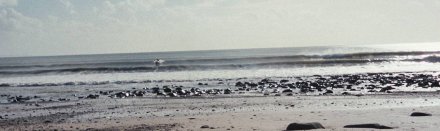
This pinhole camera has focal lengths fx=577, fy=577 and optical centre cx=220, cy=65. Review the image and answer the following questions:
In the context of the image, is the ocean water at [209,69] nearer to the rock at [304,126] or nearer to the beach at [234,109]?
the beach at [234,109]

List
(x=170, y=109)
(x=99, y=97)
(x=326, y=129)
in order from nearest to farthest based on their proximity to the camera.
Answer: (x=326, y=129), (x=170, y=109), (x=99, y=97)

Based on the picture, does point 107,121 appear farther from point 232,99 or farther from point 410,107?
point 410,107

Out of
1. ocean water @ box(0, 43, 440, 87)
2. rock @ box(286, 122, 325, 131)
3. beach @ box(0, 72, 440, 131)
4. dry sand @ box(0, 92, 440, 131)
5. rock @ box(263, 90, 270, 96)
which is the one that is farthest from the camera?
ocean water @ box(0, 43, 440, 87)

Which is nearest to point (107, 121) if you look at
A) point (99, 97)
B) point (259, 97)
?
point (259, 97)

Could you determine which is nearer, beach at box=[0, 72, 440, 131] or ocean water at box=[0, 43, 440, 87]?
beach at box=[0, 72, 440, 131]

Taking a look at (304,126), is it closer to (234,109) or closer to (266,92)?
(234,109)

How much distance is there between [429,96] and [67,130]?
1369cm

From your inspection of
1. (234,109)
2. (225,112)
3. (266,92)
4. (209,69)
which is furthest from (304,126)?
(209,69)

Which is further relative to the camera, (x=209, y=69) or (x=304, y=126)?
(x=209, y=69)

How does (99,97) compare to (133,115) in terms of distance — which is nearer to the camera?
(133,115)

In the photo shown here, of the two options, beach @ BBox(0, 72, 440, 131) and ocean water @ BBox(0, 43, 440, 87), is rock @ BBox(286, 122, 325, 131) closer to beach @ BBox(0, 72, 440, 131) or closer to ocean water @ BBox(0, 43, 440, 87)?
beach @ BBox(0, 72, 440, 131)

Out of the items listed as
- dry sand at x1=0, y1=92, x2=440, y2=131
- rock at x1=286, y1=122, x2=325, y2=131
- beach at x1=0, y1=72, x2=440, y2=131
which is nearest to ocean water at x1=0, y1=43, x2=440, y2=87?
beach at x1=0, y1=72, x2=440, y2=131

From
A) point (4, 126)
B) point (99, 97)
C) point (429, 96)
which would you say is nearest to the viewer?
point (4, 126)

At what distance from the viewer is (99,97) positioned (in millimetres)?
26828
